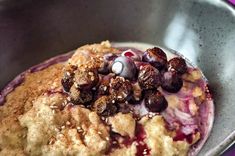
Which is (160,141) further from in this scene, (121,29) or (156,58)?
(121,29)

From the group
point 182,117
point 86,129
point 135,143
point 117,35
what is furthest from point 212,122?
point 117,35

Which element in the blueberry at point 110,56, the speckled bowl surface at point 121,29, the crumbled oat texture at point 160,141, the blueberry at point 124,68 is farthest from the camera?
the speckled bowl surface at point 121,29

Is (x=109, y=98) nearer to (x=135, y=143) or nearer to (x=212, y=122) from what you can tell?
(x=135, y=143)

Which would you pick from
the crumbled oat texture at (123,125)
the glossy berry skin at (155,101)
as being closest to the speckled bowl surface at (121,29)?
the glossy berry skin at (155,101)

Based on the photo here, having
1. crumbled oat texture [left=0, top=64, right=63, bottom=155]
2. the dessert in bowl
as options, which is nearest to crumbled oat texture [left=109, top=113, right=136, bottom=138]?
the dessert in bowl

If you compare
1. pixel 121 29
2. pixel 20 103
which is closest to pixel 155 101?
pixel 20 103

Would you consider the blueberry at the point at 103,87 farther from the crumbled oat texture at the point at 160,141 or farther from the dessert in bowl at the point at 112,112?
the crumbled oat texture at the point at 160,141

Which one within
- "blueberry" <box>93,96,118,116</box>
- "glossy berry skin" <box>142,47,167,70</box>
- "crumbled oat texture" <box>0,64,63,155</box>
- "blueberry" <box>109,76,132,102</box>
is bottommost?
"crumbled oat texture" <box>0,64,63,155</box>

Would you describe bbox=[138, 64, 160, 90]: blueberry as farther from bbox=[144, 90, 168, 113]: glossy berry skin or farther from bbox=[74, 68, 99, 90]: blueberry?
bbox=[74, 68, 99, 90]: blueberry
